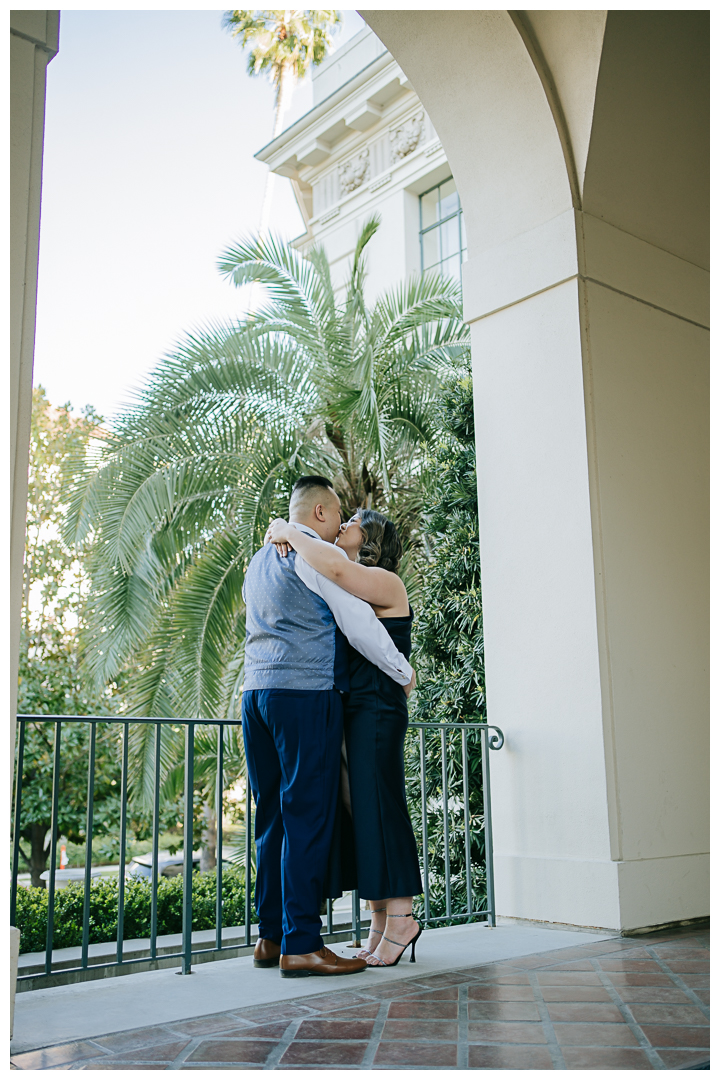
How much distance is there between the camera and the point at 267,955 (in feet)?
11.7

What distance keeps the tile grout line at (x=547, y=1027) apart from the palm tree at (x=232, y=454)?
4.79 m

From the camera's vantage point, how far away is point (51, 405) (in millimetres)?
16578

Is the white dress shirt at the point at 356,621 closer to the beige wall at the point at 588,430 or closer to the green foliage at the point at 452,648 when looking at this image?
the beige wall at the point at 588,430

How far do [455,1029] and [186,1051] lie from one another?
779 mm

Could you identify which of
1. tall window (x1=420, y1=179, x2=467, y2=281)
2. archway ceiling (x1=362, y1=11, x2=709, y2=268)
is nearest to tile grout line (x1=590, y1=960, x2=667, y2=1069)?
archway ceiling (x1=362, y1=11, x2=709, y2=268)

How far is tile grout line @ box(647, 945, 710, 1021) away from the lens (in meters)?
2.87

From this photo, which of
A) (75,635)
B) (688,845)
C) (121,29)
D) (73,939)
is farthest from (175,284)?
(688,845)

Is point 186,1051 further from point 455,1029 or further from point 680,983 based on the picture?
point 680,983

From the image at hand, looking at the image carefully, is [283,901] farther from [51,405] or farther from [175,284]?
[175,284]

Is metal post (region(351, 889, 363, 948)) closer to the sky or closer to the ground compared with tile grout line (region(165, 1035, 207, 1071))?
closer to the ground

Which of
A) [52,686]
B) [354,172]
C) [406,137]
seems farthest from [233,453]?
[354,172]

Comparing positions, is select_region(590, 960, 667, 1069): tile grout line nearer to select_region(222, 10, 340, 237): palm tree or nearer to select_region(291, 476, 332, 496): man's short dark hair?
select_region(291, 476, 332, 496): man's short dark hair

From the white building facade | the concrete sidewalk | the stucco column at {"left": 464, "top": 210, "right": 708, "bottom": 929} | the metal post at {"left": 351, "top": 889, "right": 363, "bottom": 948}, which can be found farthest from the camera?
the white building facade
